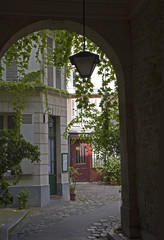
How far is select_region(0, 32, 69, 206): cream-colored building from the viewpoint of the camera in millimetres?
10797

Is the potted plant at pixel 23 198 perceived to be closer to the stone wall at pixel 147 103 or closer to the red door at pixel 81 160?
the stone wall at pixel 147 103

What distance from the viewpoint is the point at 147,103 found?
529cm

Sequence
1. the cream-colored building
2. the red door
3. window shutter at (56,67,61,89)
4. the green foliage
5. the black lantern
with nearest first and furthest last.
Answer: the black lantern < the green foliage < the cream-colored building < window shutter at (56,67,61,89) < the red door

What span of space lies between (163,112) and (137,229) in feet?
12.3

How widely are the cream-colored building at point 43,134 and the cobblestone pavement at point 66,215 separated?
22.9 inches

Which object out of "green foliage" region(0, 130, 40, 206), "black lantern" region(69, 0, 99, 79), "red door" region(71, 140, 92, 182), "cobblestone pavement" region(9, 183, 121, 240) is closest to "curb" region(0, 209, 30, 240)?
"cobblestone pavement" region(9, 183, 121, 240)

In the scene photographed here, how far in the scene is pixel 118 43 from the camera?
5.94 metres

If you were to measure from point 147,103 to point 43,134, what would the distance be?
641 cm

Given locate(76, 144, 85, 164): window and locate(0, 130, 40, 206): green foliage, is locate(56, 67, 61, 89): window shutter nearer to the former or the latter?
locate(0, 130, 40, 206): green foliage

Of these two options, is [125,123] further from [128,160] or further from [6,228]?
[6,228]

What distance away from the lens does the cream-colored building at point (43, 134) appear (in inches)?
425

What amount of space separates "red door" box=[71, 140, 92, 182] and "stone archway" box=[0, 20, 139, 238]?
44.1ft

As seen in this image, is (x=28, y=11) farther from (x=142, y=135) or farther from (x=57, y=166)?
(x=57, y=166)

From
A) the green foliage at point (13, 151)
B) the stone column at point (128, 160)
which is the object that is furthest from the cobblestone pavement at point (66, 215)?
the green foliage at point (13, 151)
